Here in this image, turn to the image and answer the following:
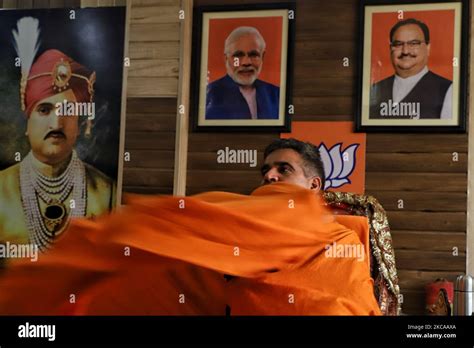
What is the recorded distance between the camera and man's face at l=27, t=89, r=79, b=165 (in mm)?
1486

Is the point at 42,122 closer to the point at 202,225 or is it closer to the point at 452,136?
the point at 202,225

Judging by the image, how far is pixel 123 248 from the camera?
0.66 meters

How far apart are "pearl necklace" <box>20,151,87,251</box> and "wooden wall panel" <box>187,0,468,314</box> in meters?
0.66

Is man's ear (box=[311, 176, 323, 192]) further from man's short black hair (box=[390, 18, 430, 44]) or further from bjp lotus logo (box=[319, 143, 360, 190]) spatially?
man's short black hair (box=[390, 18, 430, 44])

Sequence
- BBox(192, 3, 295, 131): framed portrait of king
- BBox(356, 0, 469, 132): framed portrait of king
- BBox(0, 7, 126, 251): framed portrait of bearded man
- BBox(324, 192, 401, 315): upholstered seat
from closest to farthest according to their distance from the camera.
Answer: BBox(0, 7, 126, 251): framed portrait of bearded man → BBox(324, 192, 401, 315): upholstered seat → BBox(356, 0, 469, 132): framed portrait of king → BBox(192, 3, 295, 131): framed portrait of king

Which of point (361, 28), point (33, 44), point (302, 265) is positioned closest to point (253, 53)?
point (361, 28)

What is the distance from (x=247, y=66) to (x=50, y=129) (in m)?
0.96

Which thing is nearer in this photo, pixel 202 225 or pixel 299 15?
pixel 202 225

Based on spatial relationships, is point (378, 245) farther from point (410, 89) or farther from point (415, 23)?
point (415, 23)

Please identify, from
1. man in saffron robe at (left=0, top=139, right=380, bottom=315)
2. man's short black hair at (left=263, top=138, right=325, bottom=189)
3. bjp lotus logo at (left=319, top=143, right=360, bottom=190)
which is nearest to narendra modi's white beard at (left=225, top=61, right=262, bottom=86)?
bjp lotus logo at (left=319, top=143, right=360, bottom=190)

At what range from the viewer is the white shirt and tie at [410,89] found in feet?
7.00

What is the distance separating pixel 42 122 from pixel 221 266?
99 cm

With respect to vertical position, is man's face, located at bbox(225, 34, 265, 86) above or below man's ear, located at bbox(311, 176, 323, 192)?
above

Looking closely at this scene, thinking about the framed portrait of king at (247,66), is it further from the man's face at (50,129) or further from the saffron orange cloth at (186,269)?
the saffron orange cloth at (186,269)
